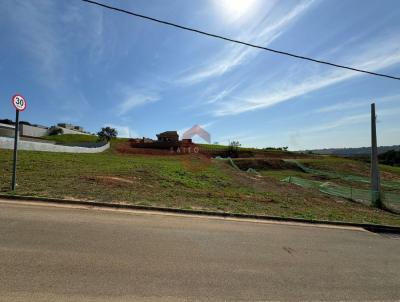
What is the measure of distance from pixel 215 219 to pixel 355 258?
11.7 feet

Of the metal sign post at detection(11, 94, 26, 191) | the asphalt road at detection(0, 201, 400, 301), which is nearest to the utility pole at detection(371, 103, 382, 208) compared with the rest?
the asphalt road at detection(0, 201, 400, 301)

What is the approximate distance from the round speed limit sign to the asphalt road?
332cm

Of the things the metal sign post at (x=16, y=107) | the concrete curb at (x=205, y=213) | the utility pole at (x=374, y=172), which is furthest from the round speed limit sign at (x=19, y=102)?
the utility pole at (x=374, y=172)

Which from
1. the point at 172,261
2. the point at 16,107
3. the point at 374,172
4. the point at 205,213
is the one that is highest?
the point at 16,107

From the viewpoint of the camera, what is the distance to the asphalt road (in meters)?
3.78

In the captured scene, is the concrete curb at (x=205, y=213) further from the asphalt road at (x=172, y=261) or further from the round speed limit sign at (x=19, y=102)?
the round speed limit sign at (x=19, y=102)

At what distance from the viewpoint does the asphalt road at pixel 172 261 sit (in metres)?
3.78

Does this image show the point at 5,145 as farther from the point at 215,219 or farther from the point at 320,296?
the point at 320,296

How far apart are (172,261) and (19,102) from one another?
25.1 ft

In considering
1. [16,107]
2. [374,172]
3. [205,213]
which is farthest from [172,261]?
[374,172]

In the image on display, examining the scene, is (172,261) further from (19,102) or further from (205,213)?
(19,102)

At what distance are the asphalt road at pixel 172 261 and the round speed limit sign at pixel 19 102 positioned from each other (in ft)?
10.9

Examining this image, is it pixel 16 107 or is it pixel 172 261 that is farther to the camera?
pixel 16 107

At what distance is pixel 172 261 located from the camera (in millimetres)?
4777
